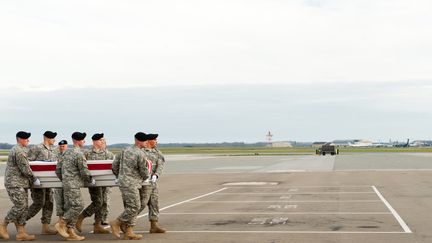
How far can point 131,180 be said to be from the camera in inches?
491

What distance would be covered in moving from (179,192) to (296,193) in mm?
4744

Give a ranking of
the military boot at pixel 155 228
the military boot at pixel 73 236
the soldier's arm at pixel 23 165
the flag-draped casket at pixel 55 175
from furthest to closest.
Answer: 1. the military boot at pixel 155 228
2. the flag-draped casket at pixel 55 175
3. the soldier's arm at pixel 23 165
4. the military boot at pixel 73 236

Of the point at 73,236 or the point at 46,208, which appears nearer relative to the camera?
the point at 73,236

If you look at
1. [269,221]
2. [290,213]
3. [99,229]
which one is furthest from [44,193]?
[290,213]

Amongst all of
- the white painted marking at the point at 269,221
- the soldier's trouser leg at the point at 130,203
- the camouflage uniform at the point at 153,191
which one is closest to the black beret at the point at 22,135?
the soldier's trouser leg at the point at 130,203

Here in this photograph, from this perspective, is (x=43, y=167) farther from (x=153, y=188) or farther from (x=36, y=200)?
(x=153, y=188)

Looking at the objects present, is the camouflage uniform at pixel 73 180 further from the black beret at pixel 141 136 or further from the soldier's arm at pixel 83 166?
the black beret at pixel 141 136

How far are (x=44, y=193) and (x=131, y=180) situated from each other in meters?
2.41

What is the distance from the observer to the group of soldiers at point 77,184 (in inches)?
493

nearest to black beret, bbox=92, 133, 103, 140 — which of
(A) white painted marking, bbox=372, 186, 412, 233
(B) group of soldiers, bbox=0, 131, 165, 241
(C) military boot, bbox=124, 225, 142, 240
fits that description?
(B) group of soldiers, bbox=0, 131, 165, 241

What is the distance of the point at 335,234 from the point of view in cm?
1290

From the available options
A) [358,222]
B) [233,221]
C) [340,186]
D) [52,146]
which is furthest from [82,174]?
[340,186]

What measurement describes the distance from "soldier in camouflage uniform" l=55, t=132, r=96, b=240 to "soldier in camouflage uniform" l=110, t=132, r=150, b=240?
2.49 feet

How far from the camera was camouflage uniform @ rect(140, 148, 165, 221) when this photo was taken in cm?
1296
